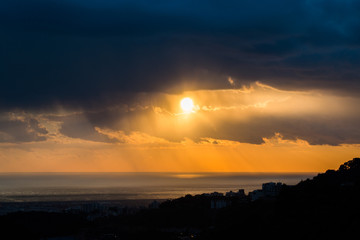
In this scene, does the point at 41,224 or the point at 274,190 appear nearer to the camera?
the point at 41,224

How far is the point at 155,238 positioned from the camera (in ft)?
194

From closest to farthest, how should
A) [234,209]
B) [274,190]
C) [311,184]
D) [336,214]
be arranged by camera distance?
[336,214] → [311,184] → [234,209] → [274,190]

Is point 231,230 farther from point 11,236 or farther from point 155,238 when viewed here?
point 11,236

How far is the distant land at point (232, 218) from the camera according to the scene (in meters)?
44.7

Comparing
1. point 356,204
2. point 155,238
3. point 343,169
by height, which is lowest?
point 155,238

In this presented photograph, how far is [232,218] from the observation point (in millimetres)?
64500

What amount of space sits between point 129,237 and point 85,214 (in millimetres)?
29170

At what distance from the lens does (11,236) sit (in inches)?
2031

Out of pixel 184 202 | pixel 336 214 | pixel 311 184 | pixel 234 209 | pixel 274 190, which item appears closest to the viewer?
pixel 336 214

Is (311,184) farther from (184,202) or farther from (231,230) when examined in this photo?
(184,202)

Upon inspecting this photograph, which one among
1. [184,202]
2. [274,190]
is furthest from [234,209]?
[274,190]

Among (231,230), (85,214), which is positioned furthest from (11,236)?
(85,214)

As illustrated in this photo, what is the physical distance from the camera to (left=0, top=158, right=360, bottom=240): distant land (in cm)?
4466

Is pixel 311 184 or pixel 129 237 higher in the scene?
pixel 311 184
